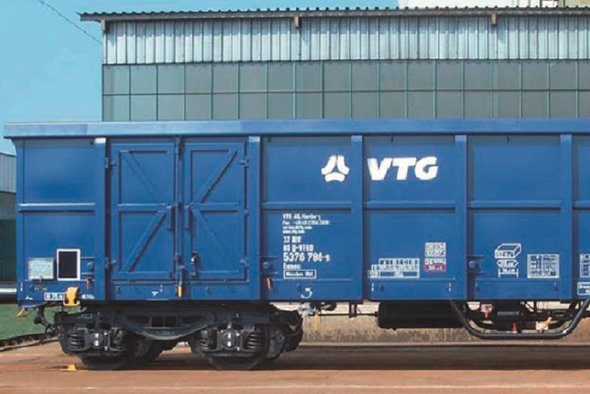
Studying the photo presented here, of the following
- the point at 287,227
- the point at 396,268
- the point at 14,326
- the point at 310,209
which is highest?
the point at 310,209

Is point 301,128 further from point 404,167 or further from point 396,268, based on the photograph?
point 396,268

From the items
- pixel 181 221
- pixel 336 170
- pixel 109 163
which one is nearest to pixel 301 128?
pixel 336 170

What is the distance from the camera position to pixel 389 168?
584 inches

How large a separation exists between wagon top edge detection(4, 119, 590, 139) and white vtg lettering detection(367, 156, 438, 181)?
340 millimetres

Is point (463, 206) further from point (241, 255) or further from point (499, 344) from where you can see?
point (499, 344)

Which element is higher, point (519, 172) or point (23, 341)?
point (519, 172)

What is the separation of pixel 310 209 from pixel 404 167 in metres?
1.29

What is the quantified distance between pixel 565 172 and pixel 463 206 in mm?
1334

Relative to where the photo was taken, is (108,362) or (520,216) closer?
(520,216)

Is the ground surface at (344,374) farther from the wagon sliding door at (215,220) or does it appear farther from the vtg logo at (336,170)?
the vtg logo at (336,170)

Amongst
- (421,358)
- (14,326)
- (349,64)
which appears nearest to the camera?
(421,358)

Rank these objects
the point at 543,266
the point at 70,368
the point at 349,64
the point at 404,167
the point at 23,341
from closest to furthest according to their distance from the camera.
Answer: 1. the point at 543,266
2. the point at 404,167
3. the point at 70,368
4. the point at 23,341
5. the point at 349,64

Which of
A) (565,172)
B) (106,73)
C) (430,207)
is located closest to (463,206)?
(430,207)

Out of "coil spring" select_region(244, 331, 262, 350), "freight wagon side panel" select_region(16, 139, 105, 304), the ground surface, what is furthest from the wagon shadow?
"freight wagon side panel" select_region(16, 139, 105, 304)
